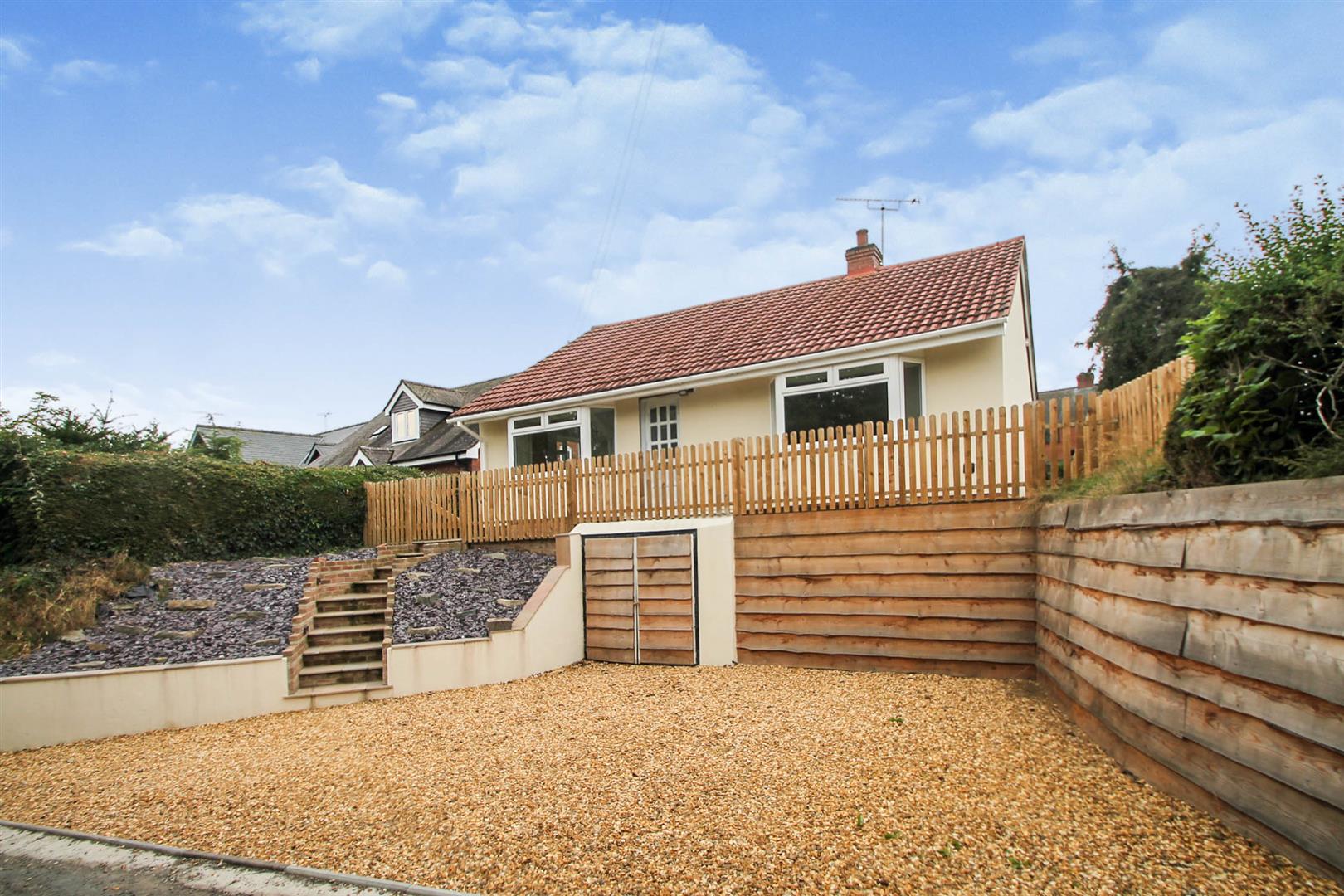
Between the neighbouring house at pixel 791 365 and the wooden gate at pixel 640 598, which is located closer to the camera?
the wooden gate at pixel 640 598

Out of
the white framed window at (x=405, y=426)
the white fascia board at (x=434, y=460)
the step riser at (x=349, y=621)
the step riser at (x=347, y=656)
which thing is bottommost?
the step riser at (x=347, y=656)

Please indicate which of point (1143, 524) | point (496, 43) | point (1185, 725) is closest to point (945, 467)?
point (1143, 524)

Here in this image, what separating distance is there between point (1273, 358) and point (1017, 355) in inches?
392

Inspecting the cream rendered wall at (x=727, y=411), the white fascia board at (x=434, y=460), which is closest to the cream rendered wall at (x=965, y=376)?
the cream rendered wall at (x=727, y=411)

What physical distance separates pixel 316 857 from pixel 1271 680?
467 centimetres

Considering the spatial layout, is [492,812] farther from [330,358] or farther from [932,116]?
[330,358]

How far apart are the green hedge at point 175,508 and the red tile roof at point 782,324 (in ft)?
11.6

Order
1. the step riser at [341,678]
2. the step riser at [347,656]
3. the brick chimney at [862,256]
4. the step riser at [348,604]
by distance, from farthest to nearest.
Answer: the brick chimney at [862,256] < the step riser at [348,604] < the step riser at [347,656] < the step riser at [341,678]

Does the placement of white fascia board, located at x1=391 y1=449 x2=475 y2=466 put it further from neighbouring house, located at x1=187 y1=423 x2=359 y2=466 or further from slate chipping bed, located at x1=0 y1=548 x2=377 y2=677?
slate chipping bed, located at x1=0 y1=548 x2=377 y2=677

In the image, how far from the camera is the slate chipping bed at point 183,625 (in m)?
7.28

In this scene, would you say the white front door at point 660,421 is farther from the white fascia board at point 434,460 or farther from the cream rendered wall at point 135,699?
the white fascia board at point 434,460

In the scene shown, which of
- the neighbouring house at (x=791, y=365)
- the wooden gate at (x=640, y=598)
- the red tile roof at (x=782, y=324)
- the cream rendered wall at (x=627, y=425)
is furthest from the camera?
the cream rendered wall at (x=627, y=425)

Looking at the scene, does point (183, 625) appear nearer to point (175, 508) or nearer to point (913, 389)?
point (175, 508)

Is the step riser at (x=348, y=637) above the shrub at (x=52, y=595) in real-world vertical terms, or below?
below
